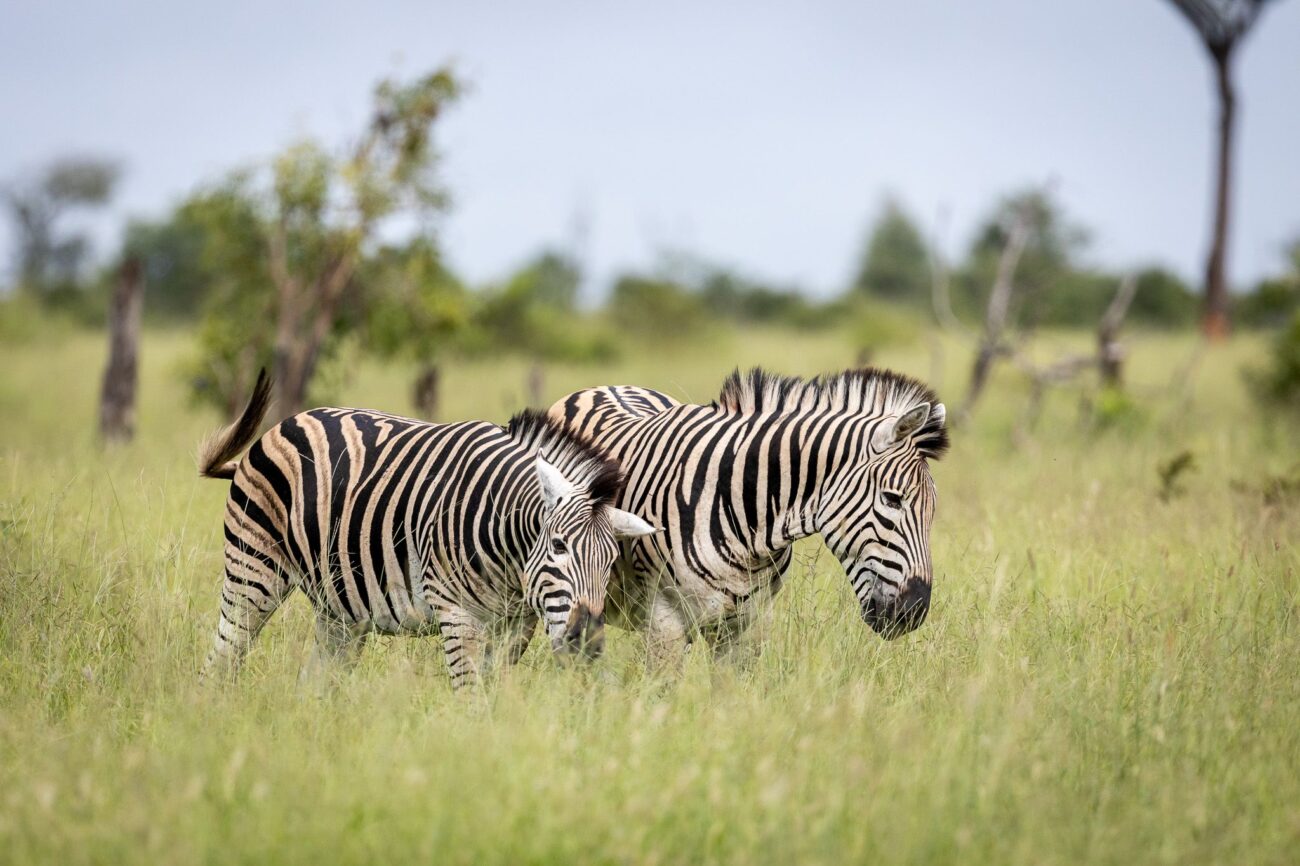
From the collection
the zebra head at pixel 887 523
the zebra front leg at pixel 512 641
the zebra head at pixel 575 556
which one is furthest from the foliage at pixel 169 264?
the zebra head at pixel 887 523

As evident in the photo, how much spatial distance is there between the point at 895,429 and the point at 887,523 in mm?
349

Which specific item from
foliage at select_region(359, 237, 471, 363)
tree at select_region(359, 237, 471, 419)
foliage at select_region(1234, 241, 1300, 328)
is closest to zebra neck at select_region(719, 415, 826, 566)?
tree at select_region(359, 237, 471, 419)

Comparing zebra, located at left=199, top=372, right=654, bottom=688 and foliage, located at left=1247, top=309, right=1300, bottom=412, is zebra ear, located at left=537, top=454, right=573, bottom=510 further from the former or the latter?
foliage, located at left=1247, top=309, right=1300, bottom=412

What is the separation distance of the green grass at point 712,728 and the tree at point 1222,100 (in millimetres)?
20881

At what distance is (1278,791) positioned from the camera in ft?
13.0

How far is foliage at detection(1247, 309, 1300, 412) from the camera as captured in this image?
15.2 metres

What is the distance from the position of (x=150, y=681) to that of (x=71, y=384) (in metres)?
15.1

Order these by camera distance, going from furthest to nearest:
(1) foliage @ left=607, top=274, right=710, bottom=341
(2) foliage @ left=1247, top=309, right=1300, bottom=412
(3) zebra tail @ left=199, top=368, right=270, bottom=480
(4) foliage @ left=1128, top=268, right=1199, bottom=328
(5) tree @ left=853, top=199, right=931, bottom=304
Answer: (5) tree @ left=853, top=199, right=931, bottom=304, (4) foliage @ left=1128, top=268, right=1199, bottom=328, (1) foliage @ left=607, top=274, right=710, bottom=341, (2) foliage @ left=1247, top=309, right=1300, bottom=412, (3) zebra tail @ left=199, top=368, right=270, bottom=480

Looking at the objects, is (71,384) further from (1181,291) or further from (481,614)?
(1181,291)

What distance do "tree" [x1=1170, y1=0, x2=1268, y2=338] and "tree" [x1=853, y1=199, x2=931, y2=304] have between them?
66.9ft

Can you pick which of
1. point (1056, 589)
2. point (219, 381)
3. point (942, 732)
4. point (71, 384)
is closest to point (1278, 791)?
point (942, 732)

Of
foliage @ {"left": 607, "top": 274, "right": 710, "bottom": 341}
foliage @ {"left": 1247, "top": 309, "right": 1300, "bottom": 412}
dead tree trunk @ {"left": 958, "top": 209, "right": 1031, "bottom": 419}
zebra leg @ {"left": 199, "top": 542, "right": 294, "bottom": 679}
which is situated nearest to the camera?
zebra leg @ {"left": 199, "top": 542, "right": 294, "bottom": 679}

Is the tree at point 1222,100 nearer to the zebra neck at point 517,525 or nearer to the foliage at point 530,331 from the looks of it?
the foliage at point 530,331

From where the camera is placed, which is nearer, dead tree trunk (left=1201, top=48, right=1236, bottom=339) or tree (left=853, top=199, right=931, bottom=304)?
dead tree trunk (left=1201, top=48, right=1236, bottom=339)
